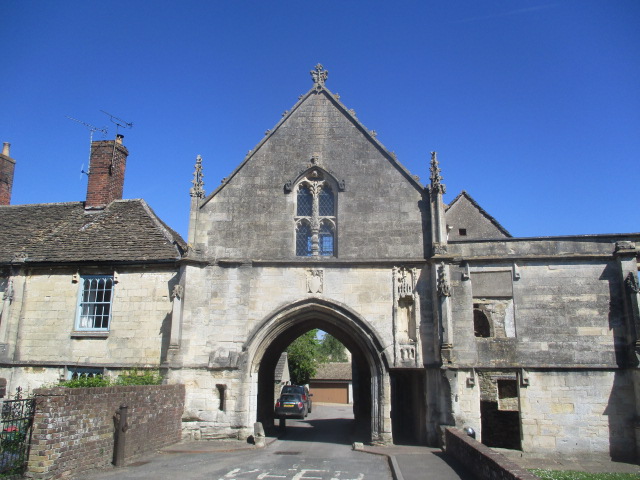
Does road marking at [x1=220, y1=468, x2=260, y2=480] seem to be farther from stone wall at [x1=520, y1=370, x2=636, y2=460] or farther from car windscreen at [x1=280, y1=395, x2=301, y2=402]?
car windscreen at [x1=280, y1=395, x2=301, y2=402]

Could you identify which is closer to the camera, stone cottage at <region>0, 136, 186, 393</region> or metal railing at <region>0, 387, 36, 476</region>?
metal railing at <region>0, 387, 36, 476</region>

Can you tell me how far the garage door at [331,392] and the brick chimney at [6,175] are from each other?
32.8 meters

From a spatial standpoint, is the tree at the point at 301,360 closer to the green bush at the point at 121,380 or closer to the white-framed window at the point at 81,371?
the white-framed window at the point at 81,371

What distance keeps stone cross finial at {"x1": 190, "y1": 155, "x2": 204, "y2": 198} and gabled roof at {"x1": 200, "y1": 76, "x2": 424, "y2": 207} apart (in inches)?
11.5

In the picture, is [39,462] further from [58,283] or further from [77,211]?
[77,211]

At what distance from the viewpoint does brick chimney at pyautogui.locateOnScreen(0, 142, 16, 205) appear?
76.5ft

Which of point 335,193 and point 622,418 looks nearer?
point 622,418

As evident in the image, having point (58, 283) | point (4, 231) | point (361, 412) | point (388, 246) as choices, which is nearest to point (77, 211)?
point (4, 231)

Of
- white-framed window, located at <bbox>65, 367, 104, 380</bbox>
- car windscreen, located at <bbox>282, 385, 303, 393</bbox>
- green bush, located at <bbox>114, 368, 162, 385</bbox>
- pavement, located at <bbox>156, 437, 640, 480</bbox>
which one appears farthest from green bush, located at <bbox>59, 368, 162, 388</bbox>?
car windscreen, located at <bbox>282, 385, 303, 393</bbox>

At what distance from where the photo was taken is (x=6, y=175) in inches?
929

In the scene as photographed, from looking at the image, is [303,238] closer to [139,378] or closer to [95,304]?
[139,378]

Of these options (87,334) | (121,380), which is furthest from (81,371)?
(121,380)

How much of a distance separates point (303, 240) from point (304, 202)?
1.27 meters

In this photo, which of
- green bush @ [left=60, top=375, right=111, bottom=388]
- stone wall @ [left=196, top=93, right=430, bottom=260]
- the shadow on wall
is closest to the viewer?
green bush @ [left=60, top=375, right=111, bottom=388]
